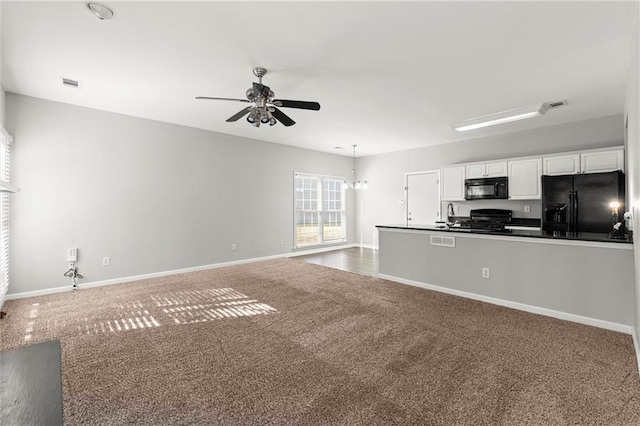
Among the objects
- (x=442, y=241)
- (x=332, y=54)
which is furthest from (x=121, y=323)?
(x=442, y=241)

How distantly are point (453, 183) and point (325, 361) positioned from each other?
5481 millimetres

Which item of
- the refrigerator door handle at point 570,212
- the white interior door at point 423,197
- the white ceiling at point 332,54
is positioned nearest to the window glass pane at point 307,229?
the white interior door at point 423,197

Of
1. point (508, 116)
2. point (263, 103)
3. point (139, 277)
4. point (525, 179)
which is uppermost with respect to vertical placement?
point (508, 116)

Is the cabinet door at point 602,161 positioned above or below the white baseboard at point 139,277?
above

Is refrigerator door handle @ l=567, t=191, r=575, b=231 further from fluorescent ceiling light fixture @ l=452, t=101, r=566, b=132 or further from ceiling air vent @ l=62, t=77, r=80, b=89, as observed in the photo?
ceiling air vent @ l=62, t=77, r=80, b=89

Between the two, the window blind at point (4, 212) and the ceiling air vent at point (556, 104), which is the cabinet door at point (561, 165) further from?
the window blind at point (4, 212)

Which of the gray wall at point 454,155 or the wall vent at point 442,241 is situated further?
the gray wall at point 454,155

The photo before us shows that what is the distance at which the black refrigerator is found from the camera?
4297 mm

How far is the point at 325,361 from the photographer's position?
2430 mm

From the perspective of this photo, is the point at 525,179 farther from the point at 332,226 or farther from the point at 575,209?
the point at 332,226

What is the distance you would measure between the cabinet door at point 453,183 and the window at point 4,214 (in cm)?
741

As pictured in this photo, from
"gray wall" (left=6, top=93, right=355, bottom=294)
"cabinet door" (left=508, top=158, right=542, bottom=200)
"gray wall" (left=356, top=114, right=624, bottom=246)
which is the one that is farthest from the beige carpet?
"gray wall" (left=356, top=114, right=624, bottom=246)

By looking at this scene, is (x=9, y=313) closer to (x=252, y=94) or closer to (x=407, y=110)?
(x=252, y=94)

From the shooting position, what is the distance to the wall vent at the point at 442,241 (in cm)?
426
